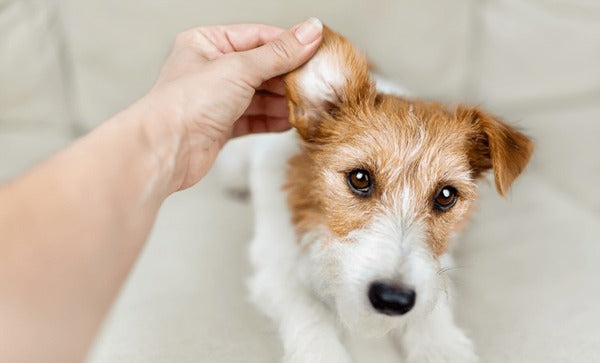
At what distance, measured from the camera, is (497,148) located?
1501 mm

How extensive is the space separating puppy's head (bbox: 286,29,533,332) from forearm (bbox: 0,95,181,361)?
506 millimetres

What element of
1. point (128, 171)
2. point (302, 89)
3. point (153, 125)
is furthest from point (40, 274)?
point (302, 89)

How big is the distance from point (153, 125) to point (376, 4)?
4.43ft

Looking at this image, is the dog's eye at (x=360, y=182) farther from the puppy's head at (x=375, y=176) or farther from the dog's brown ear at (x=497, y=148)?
the dog's brown ear at (x=497, y=148)

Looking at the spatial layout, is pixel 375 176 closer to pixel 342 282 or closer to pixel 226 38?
pixel 342 282

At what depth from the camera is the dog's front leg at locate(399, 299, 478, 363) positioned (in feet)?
5.11

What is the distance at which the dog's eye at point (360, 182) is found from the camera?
147cm

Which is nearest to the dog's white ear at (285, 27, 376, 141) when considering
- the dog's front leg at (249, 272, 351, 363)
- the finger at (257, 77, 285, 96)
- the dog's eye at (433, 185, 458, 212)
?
the finger at (257, 77, 285, 96)

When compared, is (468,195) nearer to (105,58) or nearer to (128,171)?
(128,171)

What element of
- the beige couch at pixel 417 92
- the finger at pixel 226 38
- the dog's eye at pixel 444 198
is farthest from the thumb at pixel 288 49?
the beige couch at pixel 417 92

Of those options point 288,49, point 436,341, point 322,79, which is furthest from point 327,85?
point 436,341

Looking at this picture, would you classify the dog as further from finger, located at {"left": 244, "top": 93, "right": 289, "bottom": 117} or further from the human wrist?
the human wrist

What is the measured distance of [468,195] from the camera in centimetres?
155

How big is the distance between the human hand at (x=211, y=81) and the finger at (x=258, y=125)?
14 centimetres
